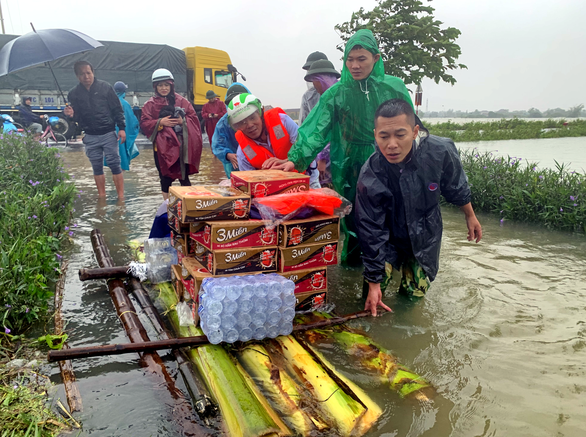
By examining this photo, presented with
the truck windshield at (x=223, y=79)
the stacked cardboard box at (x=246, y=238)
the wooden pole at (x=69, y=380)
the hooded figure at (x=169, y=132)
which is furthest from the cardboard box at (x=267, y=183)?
the truck windshield at (x=223, y=79)

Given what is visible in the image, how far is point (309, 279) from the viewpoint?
304 cm

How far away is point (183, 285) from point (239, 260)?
2.26 ft

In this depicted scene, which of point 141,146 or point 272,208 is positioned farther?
point 141,146

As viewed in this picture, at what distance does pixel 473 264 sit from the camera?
4.36 m

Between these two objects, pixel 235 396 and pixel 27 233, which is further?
pixel 27 233

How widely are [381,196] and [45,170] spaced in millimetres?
5186

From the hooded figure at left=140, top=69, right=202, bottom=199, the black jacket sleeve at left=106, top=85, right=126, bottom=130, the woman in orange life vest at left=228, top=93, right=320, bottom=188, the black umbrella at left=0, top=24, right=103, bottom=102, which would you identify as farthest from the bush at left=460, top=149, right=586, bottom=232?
the black umbrella at left=0, top=24, right=103, bottom=102

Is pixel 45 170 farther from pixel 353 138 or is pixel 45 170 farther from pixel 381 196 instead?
pixel 381 196

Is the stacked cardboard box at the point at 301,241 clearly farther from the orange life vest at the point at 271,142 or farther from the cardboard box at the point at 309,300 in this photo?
the orange life vest at the point at 271,142

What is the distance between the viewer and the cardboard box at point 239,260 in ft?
8.72

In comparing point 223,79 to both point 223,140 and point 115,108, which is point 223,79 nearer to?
point 115,108

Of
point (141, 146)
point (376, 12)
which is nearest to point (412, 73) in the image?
point (376, 12)

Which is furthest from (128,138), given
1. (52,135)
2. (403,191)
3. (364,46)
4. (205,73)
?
(205,73)

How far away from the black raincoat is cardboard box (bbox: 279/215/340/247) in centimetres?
21
